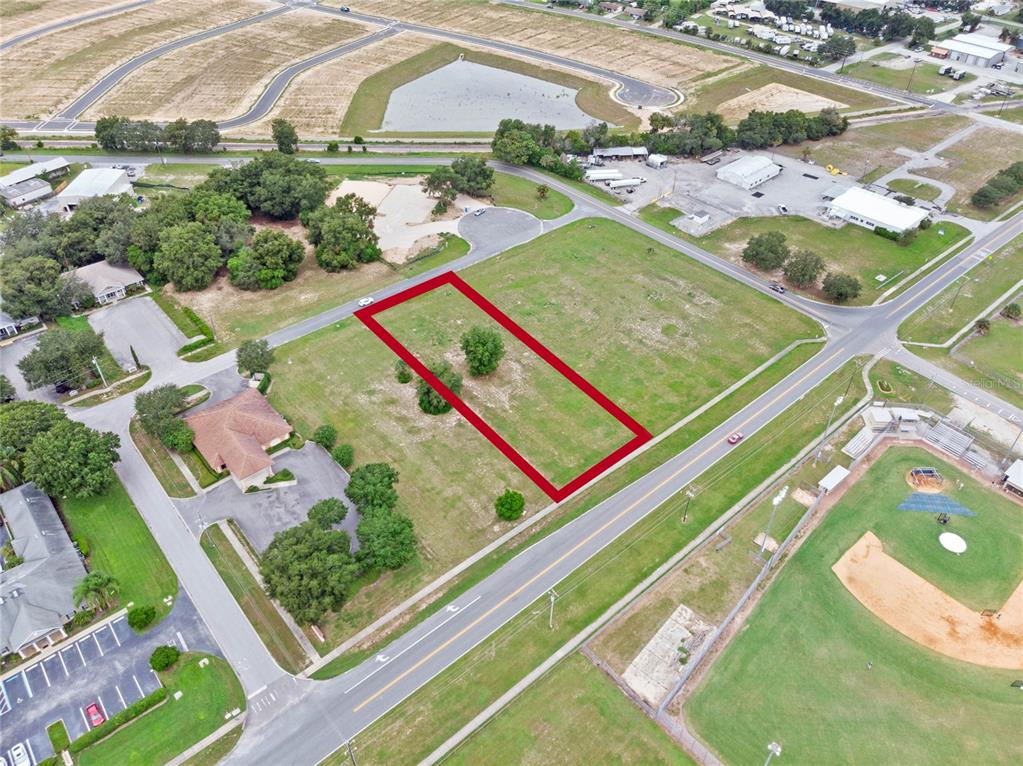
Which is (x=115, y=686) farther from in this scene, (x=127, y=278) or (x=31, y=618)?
(x=127, y=278)

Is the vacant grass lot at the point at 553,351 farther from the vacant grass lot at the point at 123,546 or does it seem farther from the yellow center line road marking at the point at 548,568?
the vacant grass lot at the point at 123,546

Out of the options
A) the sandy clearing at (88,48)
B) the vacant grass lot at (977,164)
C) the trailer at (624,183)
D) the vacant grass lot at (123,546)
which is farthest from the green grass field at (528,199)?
the sandy clearing at (88,48)

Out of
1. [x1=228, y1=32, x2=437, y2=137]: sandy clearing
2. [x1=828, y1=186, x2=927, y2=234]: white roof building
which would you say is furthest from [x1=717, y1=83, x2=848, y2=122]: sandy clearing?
[x1=228, y1=32, x2=437, y2=137]: sandy clearing


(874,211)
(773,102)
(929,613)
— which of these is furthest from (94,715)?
(773,102)

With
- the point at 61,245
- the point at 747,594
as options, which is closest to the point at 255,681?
the point at 747,594

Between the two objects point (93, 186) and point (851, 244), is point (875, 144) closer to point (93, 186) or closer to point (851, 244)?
point (851, 244)
